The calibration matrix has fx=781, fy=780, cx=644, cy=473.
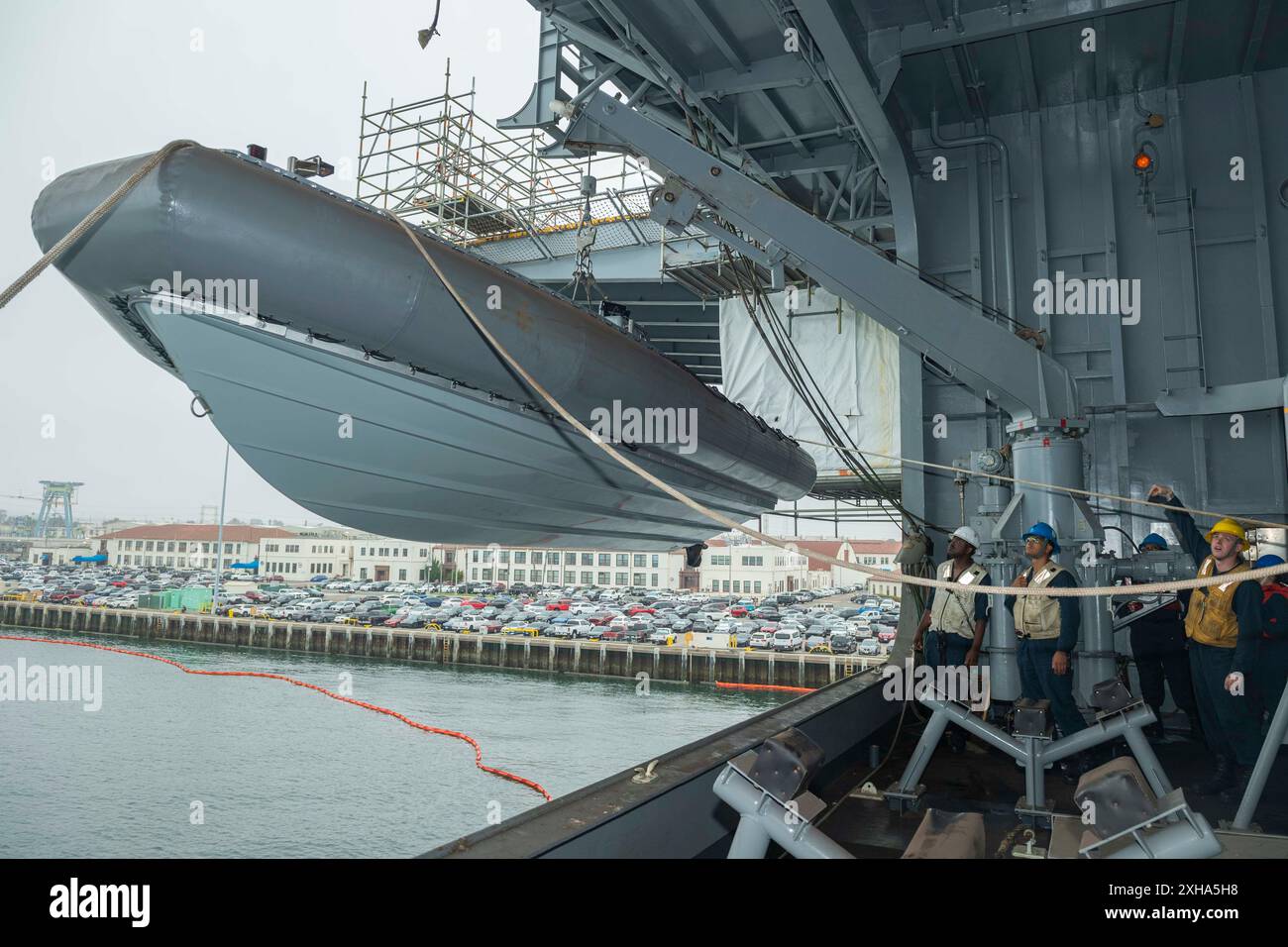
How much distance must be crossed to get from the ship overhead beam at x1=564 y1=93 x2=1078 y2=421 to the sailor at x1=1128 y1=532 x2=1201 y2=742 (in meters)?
1.07

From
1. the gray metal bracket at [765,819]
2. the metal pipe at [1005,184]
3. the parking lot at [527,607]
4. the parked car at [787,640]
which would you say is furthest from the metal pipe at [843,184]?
the parked car at [787,640]

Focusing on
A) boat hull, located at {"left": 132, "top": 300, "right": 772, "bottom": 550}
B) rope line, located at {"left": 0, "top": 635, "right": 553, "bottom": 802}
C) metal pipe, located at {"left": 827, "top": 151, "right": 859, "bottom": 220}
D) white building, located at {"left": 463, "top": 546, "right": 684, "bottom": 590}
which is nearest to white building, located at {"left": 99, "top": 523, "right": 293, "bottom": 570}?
rope line, located at {"left": 0, "top": 635, "right": 553, "bottom": 802}

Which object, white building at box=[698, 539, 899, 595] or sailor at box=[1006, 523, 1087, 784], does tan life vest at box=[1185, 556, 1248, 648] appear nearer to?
sailor at box=[1006, 523, 1087, 784]

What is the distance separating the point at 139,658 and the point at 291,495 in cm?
3638

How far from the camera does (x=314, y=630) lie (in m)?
38.6

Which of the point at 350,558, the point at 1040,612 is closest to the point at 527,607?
the point at 350,558

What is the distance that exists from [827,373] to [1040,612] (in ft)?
16.8

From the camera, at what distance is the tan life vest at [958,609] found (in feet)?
13.3

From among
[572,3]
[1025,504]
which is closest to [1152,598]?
[1025,504]

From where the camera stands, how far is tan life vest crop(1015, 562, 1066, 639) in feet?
11.6

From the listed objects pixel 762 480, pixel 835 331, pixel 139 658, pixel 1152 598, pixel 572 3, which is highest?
pixel 572 3

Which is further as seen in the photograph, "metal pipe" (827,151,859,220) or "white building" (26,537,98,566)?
"white building" (26,537,98,566)

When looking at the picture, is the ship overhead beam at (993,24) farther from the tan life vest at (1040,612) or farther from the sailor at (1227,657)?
the tan life vest at (1040,612)
